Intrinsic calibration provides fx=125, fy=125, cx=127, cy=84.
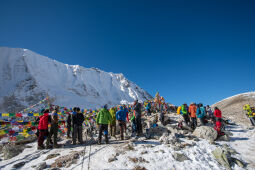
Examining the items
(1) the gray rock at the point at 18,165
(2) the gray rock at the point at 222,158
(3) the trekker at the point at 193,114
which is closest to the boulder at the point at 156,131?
(3) the trekker at the point at 193,114

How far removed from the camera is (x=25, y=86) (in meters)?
56.5

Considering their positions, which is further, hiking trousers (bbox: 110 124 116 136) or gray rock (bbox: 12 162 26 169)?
hiking trousers (bbox: 110 124 116 136)

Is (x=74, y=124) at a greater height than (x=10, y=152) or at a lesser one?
greater

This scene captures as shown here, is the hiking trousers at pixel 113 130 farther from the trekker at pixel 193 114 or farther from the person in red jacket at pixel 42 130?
the trekker at pixel 193 114

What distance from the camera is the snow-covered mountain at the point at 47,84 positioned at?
50.5 metres

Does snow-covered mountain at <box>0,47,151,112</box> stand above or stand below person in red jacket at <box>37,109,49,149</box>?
above

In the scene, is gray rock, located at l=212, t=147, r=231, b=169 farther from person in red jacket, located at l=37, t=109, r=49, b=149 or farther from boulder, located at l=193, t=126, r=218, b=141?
person in red jacket, located at l=37, t=109, r=49, b=149

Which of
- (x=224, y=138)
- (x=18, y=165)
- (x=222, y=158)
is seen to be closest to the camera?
(x=18, y=165)

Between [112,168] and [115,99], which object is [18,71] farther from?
[112,168]

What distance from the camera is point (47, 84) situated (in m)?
64.5

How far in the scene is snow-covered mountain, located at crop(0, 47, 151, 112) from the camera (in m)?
50.5

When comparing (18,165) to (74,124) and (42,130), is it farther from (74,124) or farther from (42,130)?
(74,124)

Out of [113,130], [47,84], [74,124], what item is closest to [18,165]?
[74,124]

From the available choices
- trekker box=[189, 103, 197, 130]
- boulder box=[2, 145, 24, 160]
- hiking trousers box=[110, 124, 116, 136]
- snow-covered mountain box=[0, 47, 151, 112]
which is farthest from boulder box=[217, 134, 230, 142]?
snow-covered mountain box=[0, 47, 151, 112]
